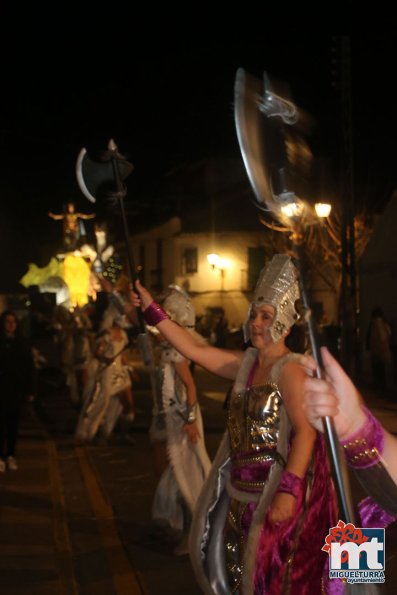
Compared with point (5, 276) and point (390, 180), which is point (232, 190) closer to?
point (390, 180)

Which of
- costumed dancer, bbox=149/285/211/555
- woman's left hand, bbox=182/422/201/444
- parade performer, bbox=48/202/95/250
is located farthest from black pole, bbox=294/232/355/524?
parade performer, bbox=48/202/95/250

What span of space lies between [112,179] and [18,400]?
6796mm

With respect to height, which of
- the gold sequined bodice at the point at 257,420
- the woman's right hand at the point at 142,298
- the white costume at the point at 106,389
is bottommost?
the white costume at the point at 106,389

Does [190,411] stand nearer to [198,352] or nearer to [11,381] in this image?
[198,352]

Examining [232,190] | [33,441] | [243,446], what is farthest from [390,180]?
[243,446]

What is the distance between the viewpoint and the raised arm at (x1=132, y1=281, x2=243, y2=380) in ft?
17.0

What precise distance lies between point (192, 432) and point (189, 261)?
2000 inches

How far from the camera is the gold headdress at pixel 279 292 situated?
16.3 feet

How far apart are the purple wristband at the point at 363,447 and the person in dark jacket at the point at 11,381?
881cm

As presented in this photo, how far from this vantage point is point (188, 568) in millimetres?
7379

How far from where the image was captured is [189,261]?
193 feet

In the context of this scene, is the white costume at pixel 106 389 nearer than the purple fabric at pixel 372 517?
No

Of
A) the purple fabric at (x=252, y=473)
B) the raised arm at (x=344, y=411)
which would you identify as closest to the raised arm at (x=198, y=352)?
the purple fabric at (x=252, y=473)

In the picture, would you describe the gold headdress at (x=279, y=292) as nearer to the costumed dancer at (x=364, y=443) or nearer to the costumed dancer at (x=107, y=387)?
the costumed dancer at (x=364, y=443)
